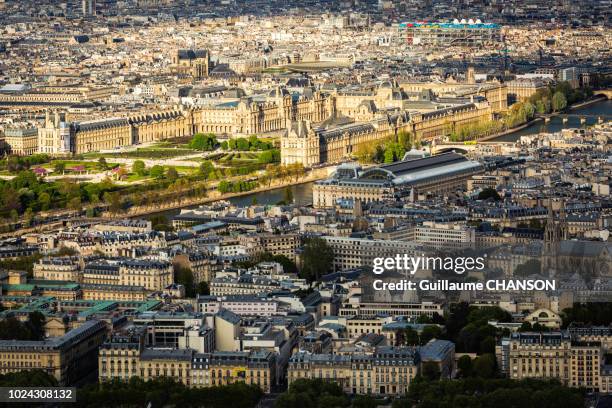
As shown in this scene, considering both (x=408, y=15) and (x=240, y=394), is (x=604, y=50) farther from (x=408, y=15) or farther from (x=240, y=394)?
(x=240, y=394)

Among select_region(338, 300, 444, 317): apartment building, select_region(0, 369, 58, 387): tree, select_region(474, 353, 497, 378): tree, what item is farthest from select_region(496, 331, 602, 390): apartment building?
select_region(0, 369, 58, 387): tree

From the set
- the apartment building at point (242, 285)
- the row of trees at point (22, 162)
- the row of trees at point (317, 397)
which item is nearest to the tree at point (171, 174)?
the row of trees at point (22, 162)

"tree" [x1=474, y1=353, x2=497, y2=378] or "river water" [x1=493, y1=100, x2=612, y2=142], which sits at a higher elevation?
"tree" [x1=474, y1=353, x2=497, y2=378]

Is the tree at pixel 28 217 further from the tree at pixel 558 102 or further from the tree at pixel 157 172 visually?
the tree at pixel 558 102

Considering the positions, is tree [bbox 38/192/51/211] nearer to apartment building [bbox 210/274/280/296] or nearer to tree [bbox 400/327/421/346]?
apartment building [bbox 210/274/280/296]

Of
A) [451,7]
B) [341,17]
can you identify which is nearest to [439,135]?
[341,17]

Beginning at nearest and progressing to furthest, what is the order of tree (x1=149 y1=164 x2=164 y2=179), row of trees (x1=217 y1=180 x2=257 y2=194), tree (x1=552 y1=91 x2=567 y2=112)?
row of trees (x1=217 y1=180 x2=257 y2=194), tree (x1=149 y1=164 x2=164 y2=179), tree (x1=552 y1=91 x2=567 y2=112)

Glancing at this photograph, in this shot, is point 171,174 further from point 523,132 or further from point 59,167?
point 523,132
